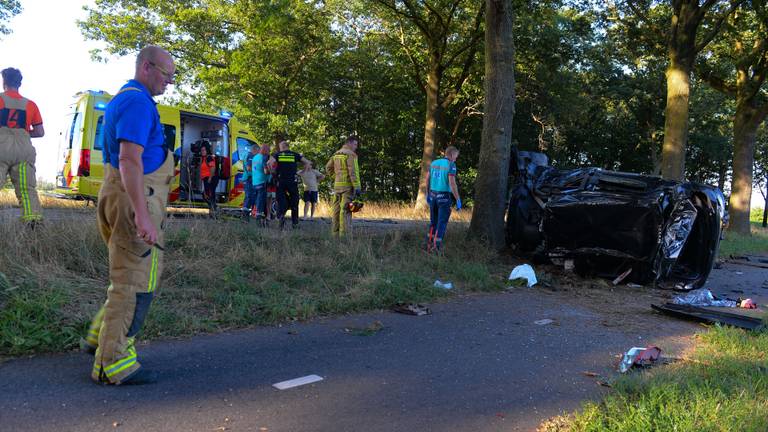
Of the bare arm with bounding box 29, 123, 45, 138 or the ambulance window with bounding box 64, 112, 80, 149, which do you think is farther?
the ambulance window with bounding box 64, 112, 80, 149

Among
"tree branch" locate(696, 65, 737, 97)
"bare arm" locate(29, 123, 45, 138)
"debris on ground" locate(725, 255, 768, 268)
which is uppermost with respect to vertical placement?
"tree branch" locate(696, 65, 737, 97)

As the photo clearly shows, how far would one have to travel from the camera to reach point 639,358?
4.41m

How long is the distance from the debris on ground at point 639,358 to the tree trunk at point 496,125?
18.3ft

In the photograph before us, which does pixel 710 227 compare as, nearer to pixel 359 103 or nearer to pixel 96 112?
pixel 96 112

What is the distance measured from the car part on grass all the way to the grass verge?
61.3 inches

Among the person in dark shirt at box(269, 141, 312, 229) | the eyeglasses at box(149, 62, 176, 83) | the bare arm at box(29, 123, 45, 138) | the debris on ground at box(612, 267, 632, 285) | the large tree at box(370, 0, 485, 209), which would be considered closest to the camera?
the eyeglasses at box(149, 62, 176, 83)

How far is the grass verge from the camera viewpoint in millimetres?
2996

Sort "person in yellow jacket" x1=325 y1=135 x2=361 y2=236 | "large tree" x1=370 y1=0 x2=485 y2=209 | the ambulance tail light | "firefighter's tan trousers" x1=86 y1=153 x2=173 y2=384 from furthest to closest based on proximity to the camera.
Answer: "large tree" x1=370 y1=0 x2=485 y2=209, the ambulance tail light, "person in yellow jacket" x1=325 y1=135 x2=361 y2=236, "firefighter's tan trousers" x1=86 y1=153 x2=173 y2=384

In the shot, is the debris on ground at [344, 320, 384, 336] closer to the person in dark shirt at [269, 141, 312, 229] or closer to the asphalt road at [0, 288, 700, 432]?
the asphalt road at [0, 288, 700, 432]

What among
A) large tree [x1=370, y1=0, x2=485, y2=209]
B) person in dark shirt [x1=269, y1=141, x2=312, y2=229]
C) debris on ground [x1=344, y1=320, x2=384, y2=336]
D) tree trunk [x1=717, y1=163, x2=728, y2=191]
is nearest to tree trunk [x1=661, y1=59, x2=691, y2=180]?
large tree [x1=370, y1=0, x2=485, y2=209]

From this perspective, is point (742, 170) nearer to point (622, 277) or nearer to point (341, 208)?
point (622, 277)

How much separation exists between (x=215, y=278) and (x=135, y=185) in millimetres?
2946

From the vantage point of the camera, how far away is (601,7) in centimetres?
2109

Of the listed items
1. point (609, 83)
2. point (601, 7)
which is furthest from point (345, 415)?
point (609, 83)
